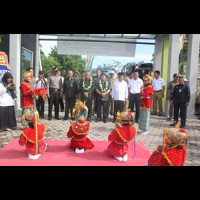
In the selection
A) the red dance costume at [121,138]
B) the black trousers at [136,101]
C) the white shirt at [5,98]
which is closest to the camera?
the red dance costume at [121,138]

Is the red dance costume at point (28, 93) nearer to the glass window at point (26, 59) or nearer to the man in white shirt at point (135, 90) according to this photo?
the man in white shirt at point (135, 90)

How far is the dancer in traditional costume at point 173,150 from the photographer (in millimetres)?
2479

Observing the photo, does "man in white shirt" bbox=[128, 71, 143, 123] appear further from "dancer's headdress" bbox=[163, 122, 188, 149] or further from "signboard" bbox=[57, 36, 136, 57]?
"dancer's headdress" bbox=[163, 122, 188, 149]

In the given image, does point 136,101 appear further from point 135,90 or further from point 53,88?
point 53,88

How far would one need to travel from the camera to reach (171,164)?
2.48 metres

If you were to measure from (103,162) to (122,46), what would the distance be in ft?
26.4

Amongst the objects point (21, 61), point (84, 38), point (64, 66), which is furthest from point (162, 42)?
point (64, 66)

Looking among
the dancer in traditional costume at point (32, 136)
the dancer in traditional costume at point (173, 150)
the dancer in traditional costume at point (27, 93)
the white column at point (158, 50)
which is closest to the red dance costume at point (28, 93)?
the dancer in traditional costume at point (27, 93)

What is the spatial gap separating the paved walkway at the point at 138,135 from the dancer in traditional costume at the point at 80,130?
120 centimetres

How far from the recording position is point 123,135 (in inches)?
141

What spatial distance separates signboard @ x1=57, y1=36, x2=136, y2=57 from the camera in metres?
10.3

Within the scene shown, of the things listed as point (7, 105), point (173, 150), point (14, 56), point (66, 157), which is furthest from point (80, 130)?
point (14, 56)

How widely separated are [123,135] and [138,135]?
7.22 ft

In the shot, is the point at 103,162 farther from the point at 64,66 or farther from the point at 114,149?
the point at 64,66
